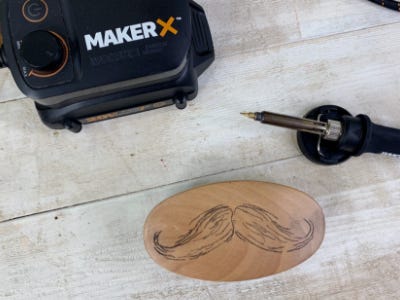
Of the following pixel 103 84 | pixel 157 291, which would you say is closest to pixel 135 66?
pixel 103 84

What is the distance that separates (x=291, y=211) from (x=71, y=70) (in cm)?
29

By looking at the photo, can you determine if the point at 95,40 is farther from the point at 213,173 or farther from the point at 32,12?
the point at 213,173

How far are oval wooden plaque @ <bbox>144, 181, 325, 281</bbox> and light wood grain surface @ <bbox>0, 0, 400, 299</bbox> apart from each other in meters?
0.04

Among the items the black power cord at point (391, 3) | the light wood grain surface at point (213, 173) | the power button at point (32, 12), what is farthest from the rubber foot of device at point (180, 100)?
the black power cord at point (391, 3)

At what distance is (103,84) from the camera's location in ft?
1.23

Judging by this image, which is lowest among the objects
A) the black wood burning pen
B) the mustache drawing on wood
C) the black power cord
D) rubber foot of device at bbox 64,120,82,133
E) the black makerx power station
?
the mustache drawing on wood

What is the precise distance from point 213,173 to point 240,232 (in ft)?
0.27

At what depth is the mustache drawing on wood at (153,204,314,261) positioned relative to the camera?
458mm

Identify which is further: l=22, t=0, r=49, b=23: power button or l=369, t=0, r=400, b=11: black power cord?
l=369, t=0, r=400, b=11: black power cord

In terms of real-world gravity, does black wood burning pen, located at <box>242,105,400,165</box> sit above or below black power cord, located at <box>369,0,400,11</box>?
below

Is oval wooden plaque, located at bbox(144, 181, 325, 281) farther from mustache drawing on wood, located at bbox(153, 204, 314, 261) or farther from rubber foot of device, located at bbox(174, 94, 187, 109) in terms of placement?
rubber foot of device, located at bbox(174, 94, 187, 109)

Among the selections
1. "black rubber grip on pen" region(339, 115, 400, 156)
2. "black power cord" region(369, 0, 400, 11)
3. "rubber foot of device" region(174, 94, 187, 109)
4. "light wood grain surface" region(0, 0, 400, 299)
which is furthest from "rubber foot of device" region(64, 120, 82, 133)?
"black power cord" region(369, 0, 400, 11)

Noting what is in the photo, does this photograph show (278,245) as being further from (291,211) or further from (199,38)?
(199,38)

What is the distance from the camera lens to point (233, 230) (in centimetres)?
46
